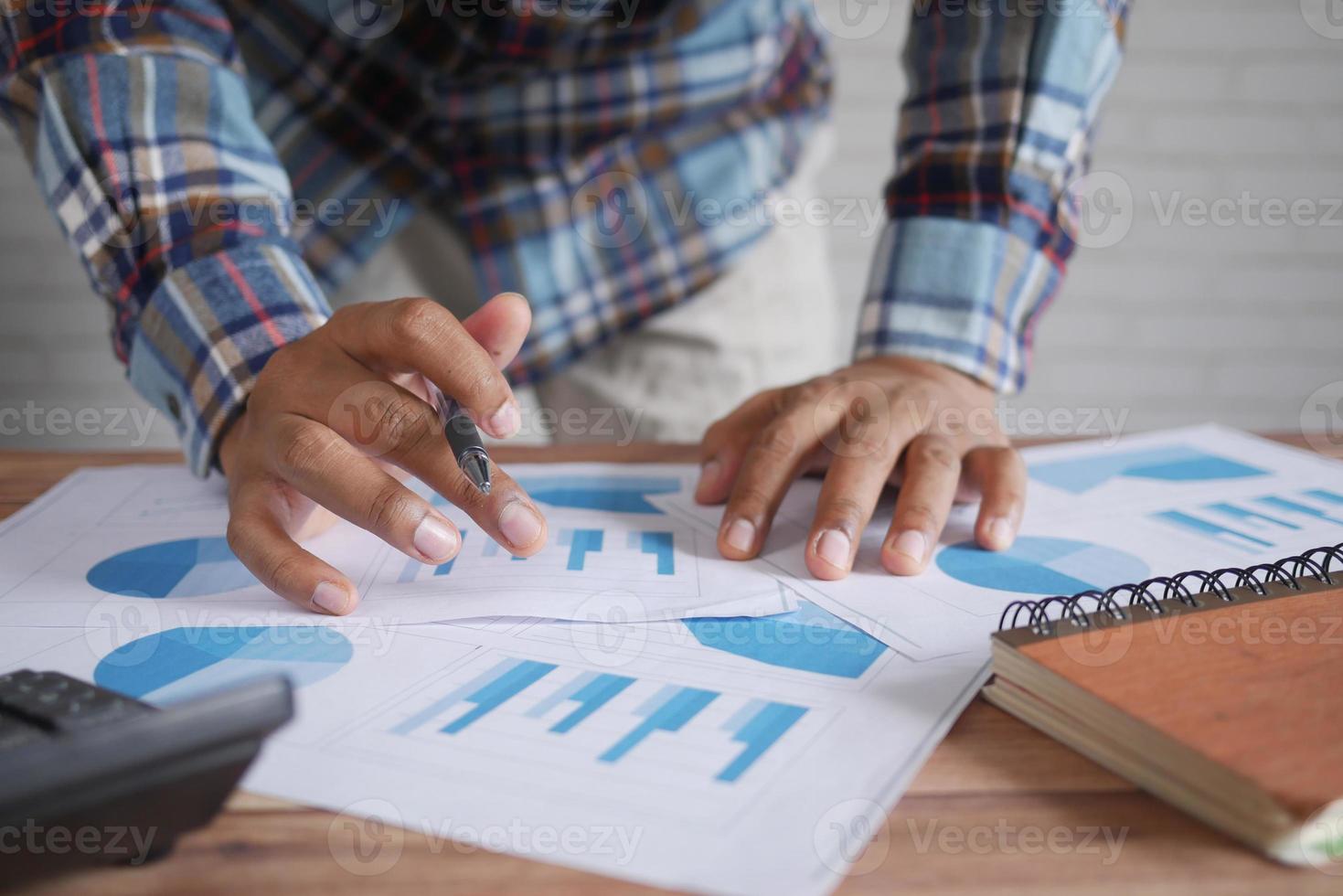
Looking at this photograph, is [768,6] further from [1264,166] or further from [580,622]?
[1264,166]

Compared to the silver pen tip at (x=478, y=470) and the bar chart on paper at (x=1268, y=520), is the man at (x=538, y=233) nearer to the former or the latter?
the silver pen tip at (x=478, y=470)

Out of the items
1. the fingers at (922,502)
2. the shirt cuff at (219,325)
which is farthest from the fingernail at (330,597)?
the fingers at (922,502)

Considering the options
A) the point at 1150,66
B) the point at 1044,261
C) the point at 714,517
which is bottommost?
the point at 714,517

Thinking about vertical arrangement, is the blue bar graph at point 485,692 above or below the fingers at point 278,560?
above

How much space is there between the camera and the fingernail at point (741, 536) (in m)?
0.62

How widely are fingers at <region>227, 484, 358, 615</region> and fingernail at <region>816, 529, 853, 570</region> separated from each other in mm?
269

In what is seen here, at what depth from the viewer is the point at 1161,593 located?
547 millimetres

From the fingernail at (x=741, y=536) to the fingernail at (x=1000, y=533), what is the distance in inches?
6.0

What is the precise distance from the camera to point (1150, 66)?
2.14 m

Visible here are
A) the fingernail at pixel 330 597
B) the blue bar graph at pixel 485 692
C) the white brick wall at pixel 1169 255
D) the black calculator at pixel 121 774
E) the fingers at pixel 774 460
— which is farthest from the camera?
the white brick wall at pixel 1169 255

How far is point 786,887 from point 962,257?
65cm

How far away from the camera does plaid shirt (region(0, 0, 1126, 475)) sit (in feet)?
2.44

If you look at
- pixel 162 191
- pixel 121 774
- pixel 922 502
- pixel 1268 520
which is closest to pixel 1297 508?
pixel 1268 520

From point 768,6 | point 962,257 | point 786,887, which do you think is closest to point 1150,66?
point 768,6
